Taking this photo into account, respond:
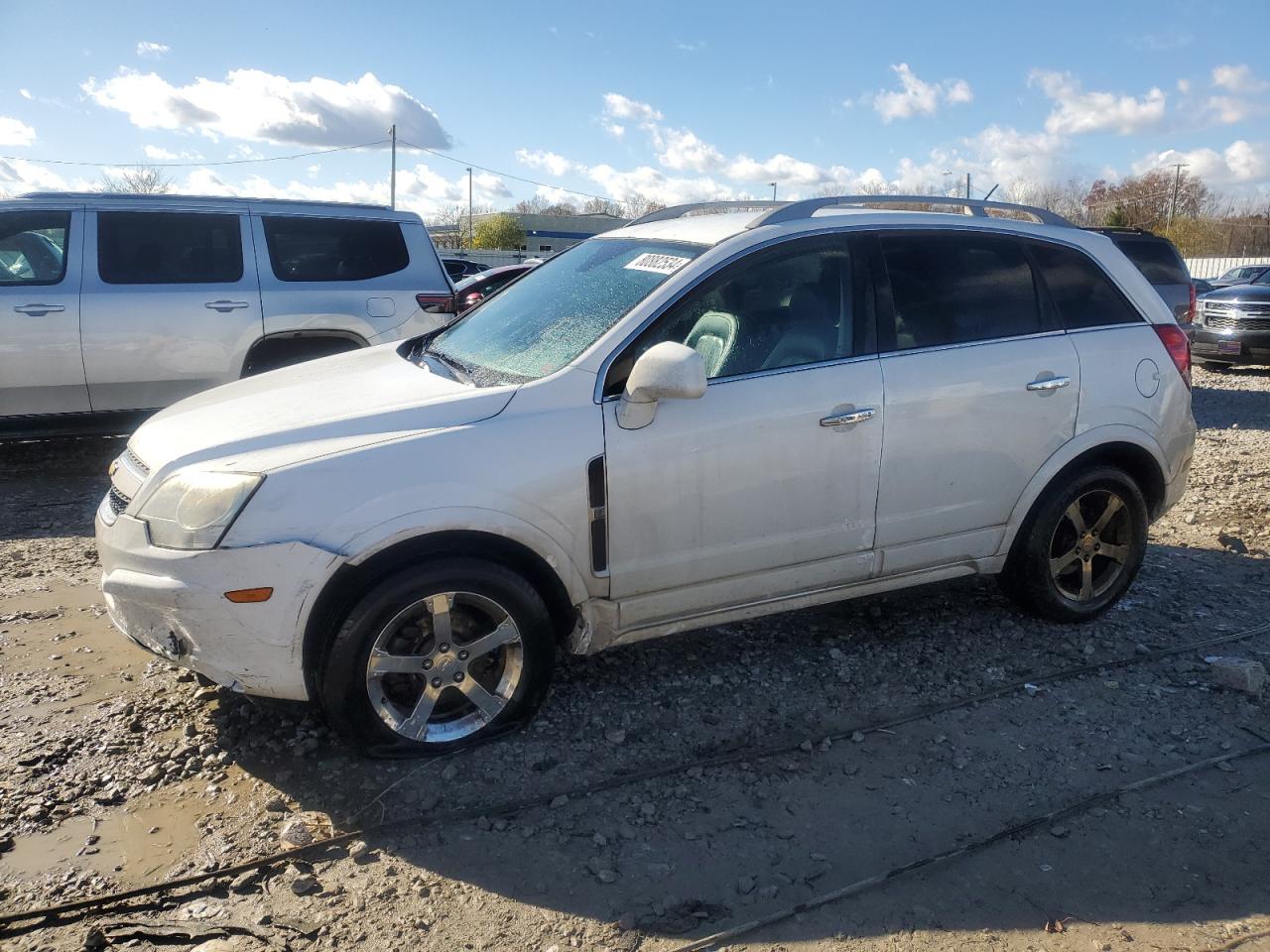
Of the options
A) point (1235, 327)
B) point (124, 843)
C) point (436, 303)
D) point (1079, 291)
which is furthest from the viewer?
point (1235, 327)

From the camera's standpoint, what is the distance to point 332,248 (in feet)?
24.9

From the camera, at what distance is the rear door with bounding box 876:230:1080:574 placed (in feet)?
13.0

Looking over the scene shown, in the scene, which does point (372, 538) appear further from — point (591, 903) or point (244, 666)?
point (591, 903)

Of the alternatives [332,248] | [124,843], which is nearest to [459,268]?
[332,248]

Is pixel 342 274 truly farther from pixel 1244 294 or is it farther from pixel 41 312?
pixel 1244 294

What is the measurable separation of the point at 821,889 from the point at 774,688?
123 cm

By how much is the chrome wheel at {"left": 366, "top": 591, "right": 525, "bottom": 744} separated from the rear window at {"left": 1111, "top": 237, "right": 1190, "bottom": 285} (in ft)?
37.2

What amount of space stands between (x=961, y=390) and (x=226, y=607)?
114 inches

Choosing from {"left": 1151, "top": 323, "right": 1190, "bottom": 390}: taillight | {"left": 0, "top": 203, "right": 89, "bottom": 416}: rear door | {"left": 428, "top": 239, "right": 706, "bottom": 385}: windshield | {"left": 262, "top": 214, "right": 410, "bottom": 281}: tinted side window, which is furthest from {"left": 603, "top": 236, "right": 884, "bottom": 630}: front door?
{"left": 0, "top": 203, "right": 89, "bottom": 416}: rear door

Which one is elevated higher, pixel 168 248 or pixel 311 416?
pixel 168 248

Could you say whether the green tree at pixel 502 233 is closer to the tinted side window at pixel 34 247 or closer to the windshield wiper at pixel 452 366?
the tinted side window at pixel 34 247

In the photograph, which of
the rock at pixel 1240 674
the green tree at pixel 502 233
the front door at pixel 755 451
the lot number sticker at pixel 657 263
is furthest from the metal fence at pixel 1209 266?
the lot number sticker at pixel 657 263

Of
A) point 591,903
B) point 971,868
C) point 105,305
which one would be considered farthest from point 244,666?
point 105,305

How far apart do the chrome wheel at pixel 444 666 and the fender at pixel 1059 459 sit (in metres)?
2.28
